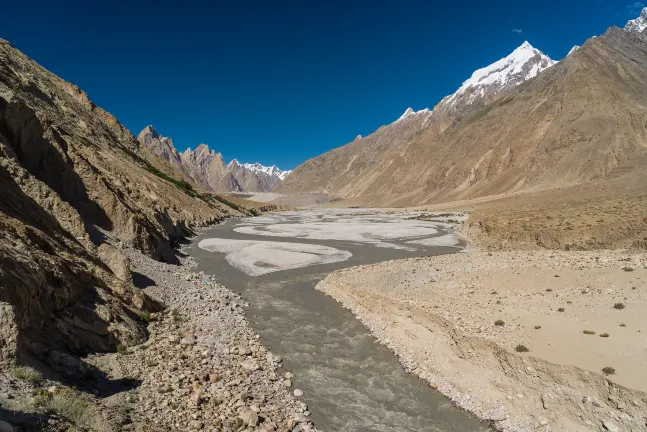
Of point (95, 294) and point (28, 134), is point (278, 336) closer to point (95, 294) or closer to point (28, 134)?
point (95, 294)

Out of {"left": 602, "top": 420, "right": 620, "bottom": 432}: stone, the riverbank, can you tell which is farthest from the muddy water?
{"left": 602, "top": 420, "right": 620, "bottom": 432}: stone

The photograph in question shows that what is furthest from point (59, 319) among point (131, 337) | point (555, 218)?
A: point (555, 218)

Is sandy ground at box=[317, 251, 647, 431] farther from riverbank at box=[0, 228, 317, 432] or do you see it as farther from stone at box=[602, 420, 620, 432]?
riverbank at box=[0, 228, 317, 432]

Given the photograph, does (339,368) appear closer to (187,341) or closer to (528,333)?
(187,341)

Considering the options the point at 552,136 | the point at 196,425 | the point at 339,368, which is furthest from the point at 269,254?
the point at 552,136

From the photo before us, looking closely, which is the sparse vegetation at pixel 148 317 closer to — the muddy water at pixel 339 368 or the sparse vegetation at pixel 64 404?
the muddy water at pixel 339 368

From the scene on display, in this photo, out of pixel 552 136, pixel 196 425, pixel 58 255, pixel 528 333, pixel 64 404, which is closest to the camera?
pixel 64 404
